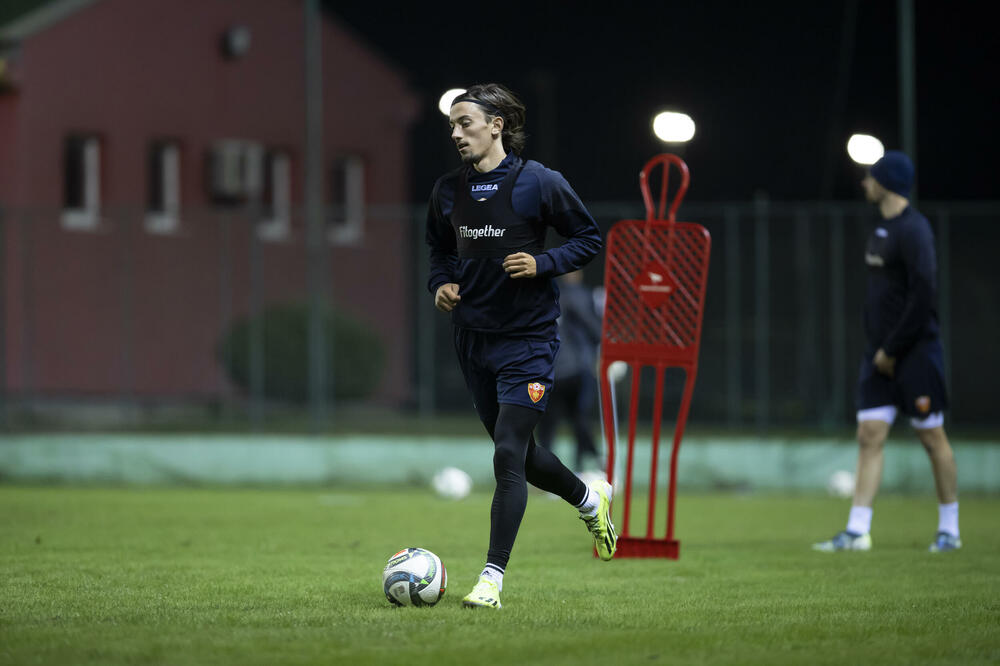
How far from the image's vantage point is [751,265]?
15.5 metres

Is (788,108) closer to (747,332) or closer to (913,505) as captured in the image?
(747,332)

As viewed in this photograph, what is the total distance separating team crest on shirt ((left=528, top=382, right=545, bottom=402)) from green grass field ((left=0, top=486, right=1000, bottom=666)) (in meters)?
0.87

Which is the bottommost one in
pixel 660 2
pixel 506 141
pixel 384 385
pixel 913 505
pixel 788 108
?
pixel 913 505

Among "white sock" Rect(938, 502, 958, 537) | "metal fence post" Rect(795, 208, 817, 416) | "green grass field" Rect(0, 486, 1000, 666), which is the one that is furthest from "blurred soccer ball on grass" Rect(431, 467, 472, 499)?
"white sock" Rect(938, 502, 958, 537)

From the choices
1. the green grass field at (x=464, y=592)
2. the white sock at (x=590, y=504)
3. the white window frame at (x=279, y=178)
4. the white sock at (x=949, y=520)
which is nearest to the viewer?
the green grass field at (x=464, y=592)

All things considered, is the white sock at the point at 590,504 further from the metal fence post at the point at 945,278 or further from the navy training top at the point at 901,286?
the metal fence post at the point at 945,278

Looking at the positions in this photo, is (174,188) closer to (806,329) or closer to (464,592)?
(806,329)

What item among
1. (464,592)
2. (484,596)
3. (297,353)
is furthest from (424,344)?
(484,596)

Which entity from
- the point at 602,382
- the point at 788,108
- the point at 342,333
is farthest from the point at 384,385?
the point at 602,382


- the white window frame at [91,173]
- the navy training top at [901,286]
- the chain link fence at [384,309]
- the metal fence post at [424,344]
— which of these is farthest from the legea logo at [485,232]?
the white window frame at [91,173]

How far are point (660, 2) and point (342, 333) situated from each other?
6424mm

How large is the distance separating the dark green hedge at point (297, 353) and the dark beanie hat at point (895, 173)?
8.70m

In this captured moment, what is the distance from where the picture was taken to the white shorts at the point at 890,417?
889 cm

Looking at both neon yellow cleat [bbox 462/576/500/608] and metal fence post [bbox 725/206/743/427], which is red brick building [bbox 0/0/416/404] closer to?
metal fence post [bbox 725/206/743/427]
